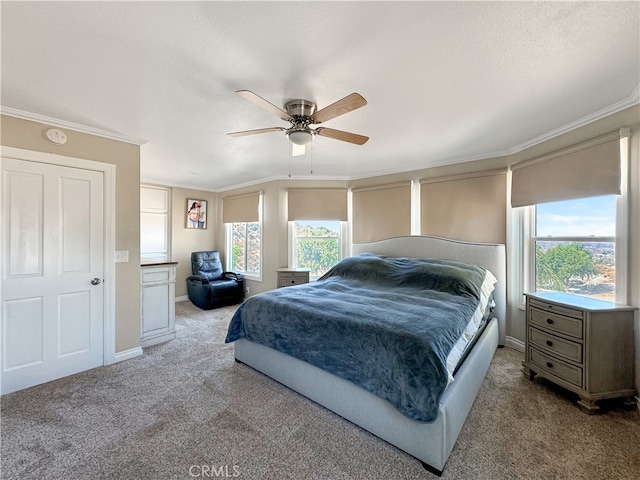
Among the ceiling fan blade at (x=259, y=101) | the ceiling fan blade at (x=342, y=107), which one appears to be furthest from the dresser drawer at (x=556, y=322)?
the ceiling fan blade at (x=259, y=101)

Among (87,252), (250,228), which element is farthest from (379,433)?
(250,228)

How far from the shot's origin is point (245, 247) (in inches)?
222

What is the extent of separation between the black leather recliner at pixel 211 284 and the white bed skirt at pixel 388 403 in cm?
257

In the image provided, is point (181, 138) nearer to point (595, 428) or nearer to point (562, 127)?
point (562, 127)

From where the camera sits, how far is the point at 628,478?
147 centimetres

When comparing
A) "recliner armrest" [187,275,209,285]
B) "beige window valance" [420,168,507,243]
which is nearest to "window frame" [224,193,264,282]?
"recliner armrest" [187,275,209,285]

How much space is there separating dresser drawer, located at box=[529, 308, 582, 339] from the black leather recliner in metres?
4.53

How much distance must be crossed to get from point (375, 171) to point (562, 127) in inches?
92.0

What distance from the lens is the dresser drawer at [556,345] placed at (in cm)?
209

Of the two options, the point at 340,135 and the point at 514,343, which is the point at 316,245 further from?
the point at 514,343

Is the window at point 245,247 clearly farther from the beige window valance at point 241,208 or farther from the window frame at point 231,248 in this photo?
the beige window valance at point 241,208

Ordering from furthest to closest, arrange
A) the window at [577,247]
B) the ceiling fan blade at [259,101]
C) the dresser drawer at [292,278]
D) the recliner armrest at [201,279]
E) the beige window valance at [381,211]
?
1. the recliner armrest at [201,279]
2. the dresser drawer at [292,278]
3. the beige window valance at [381,211]
4. the window at [577,247]
5. the ceiling fan blade at [259,101]

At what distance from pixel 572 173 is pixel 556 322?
4.64ft

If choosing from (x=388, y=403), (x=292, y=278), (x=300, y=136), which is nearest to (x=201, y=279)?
(x=292, y=278)
